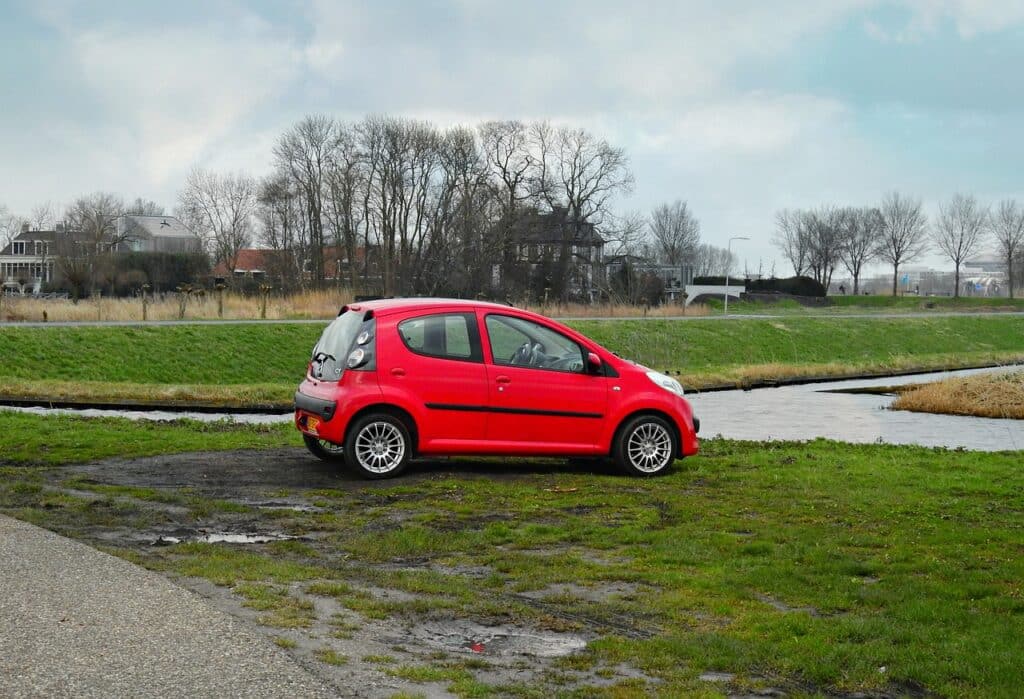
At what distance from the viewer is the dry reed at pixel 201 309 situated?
41.5 metres

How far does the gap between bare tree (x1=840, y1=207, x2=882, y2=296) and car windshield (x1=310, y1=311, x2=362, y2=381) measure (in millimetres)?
109808

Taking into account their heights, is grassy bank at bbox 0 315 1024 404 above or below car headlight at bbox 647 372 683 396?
below

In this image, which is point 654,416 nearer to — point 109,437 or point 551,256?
point 109,437

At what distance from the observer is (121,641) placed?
616 cm

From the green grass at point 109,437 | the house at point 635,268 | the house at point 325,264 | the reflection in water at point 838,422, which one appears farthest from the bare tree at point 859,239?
→ the green grass at point 109,437

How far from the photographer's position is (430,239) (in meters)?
74.4

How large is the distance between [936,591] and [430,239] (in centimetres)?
6795

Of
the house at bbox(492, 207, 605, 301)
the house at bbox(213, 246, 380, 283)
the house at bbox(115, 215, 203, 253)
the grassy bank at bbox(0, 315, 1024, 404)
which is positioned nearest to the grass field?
the grassy bank at bbox(0, 315, 1024, 404)

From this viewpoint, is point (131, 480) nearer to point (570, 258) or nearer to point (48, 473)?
point (48, 473)

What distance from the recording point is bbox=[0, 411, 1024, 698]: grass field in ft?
19.4

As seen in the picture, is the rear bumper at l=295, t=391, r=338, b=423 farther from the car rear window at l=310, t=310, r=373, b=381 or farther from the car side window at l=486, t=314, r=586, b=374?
the car side window at l=486, t=314, r=586, b=374

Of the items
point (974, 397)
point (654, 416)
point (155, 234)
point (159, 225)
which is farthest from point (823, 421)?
point (159, 225)

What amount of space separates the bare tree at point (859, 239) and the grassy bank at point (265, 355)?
6439 centimetres

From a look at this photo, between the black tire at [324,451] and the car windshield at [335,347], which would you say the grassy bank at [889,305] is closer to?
the black tire at [324,451]
